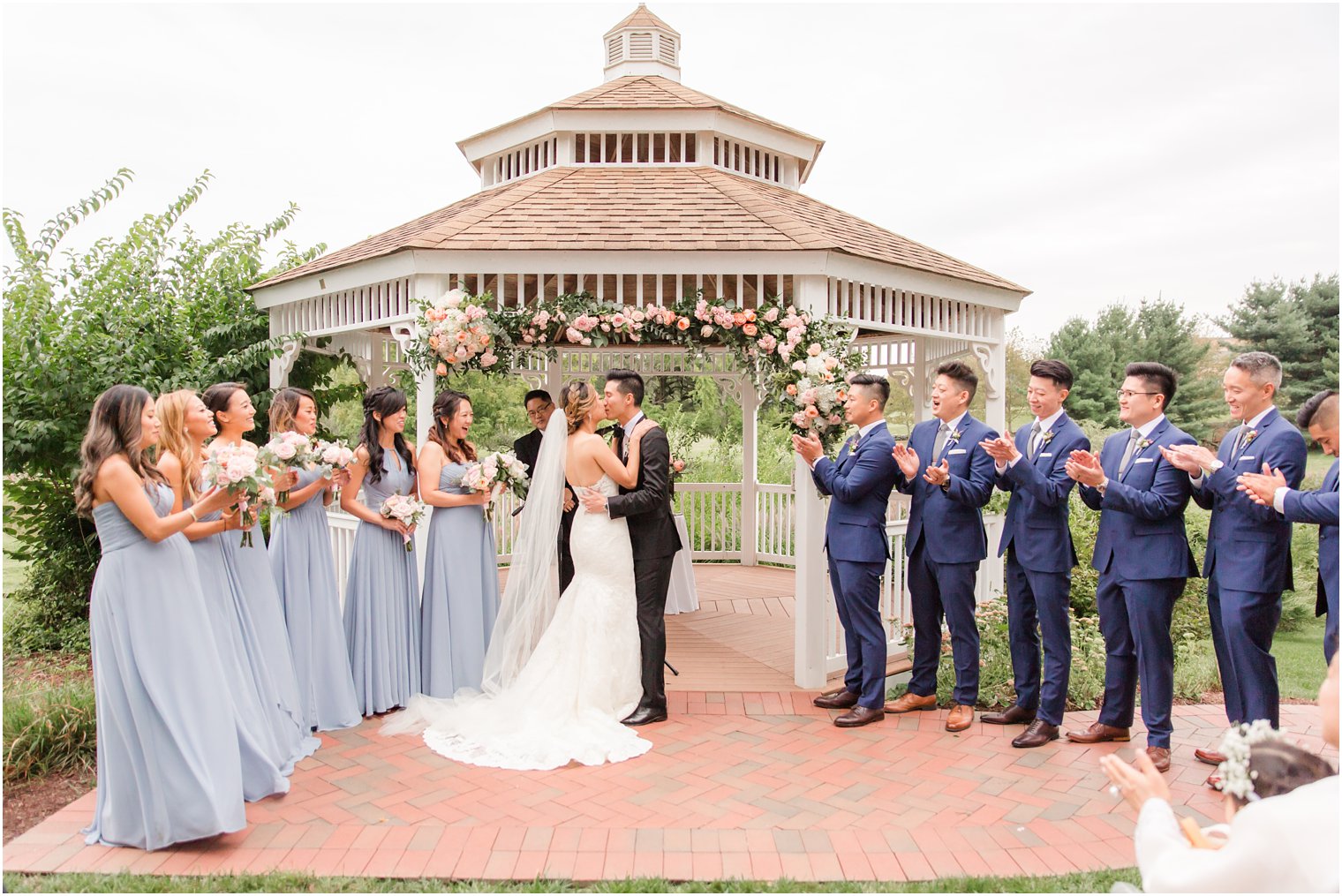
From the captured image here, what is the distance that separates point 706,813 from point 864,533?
2.18 metres

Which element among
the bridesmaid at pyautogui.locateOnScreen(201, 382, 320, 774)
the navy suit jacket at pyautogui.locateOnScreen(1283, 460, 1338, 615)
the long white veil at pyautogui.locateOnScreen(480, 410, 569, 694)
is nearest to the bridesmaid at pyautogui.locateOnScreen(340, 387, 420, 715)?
the long white veil at pyautogui.locateOnScreen(480, 410, 569, 694)

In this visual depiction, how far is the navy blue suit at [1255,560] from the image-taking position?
4.42m

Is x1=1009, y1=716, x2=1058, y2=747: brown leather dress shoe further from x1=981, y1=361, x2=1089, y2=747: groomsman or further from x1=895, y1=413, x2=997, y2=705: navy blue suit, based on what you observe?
x1=895, y1=413, x2=997, y2=705: navy blue suit

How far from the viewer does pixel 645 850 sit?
13.0 ft

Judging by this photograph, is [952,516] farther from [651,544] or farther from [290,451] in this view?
[290,451]

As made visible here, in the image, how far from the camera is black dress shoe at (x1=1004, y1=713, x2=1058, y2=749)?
17.4 feet

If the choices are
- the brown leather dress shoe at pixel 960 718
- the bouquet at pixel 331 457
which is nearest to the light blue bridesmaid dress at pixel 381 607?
the bouquet at pixel 331 457

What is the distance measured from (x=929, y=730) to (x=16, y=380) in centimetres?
833

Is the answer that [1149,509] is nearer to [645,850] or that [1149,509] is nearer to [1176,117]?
[645,850]

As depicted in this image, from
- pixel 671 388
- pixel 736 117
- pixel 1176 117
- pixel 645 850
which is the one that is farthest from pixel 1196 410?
pixel 645 850

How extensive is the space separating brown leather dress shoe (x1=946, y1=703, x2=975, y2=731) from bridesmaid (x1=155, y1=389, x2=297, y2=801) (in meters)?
4.07

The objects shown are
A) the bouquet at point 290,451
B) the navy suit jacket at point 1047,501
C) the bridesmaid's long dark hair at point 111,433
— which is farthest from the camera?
the navy suit jacket at point 1047,501

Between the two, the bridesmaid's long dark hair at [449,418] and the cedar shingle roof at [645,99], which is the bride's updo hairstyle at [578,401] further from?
the cedar shingle roof at [645,99]

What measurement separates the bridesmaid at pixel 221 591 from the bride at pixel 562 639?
107cm
